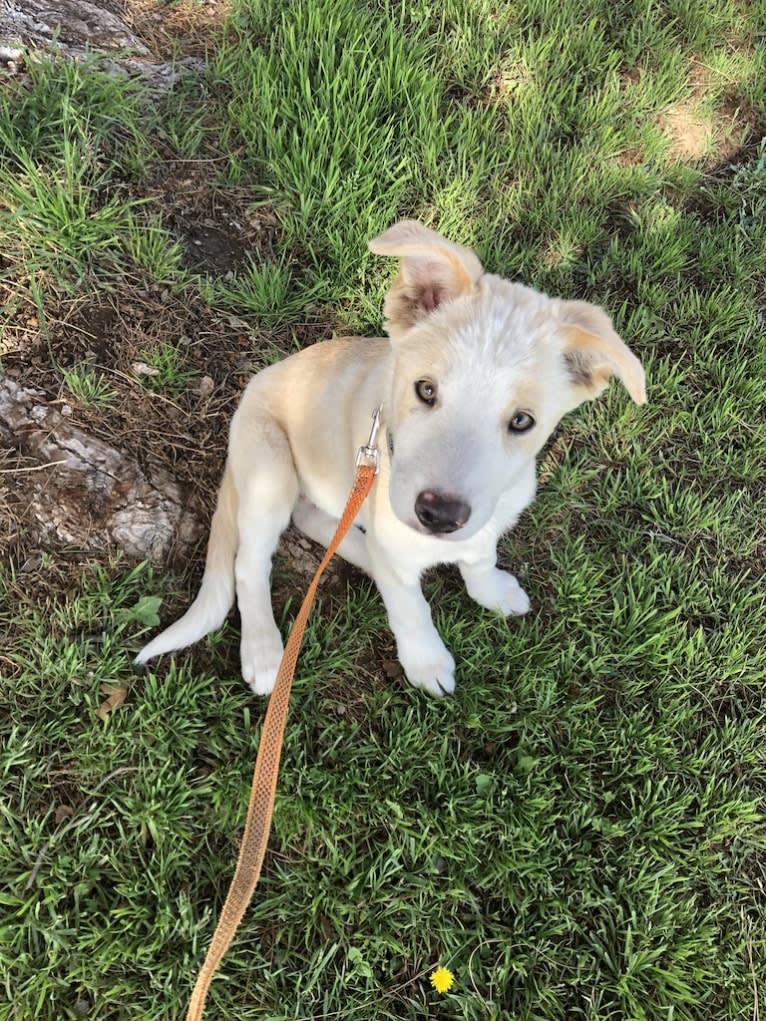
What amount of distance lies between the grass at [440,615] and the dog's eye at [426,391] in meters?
1.25

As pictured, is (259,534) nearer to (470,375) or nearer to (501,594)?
(501,594)

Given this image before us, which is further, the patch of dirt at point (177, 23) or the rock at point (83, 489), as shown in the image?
the patch of dirt at point (177, 23)

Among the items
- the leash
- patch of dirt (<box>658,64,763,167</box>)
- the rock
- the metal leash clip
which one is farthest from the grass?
the metal leash clip

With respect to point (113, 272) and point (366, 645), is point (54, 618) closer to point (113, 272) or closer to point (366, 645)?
point (366, 645)

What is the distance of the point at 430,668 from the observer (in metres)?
2.74

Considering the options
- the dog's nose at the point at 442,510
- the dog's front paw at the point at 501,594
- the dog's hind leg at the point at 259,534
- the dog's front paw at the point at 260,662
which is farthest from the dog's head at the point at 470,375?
the dog's front paw at the point at 260,662

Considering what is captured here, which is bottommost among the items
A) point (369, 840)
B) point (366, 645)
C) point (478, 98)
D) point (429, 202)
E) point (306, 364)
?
point (369, 840)

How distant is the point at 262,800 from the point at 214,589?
2.93ft

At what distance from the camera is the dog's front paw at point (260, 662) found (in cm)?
268

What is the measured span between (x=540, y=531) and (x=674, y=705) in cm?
97

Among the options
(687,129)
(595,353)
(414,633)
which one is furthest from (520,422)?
(687,129)

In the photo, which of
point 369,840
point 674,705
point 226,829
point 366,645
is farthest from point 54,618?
point 674,705

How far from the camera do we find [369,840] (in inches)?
98.8

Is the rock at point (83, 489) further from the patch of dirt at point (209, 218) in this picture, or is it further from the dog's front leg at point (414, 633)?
the patch of dirt at point (209, 218)
